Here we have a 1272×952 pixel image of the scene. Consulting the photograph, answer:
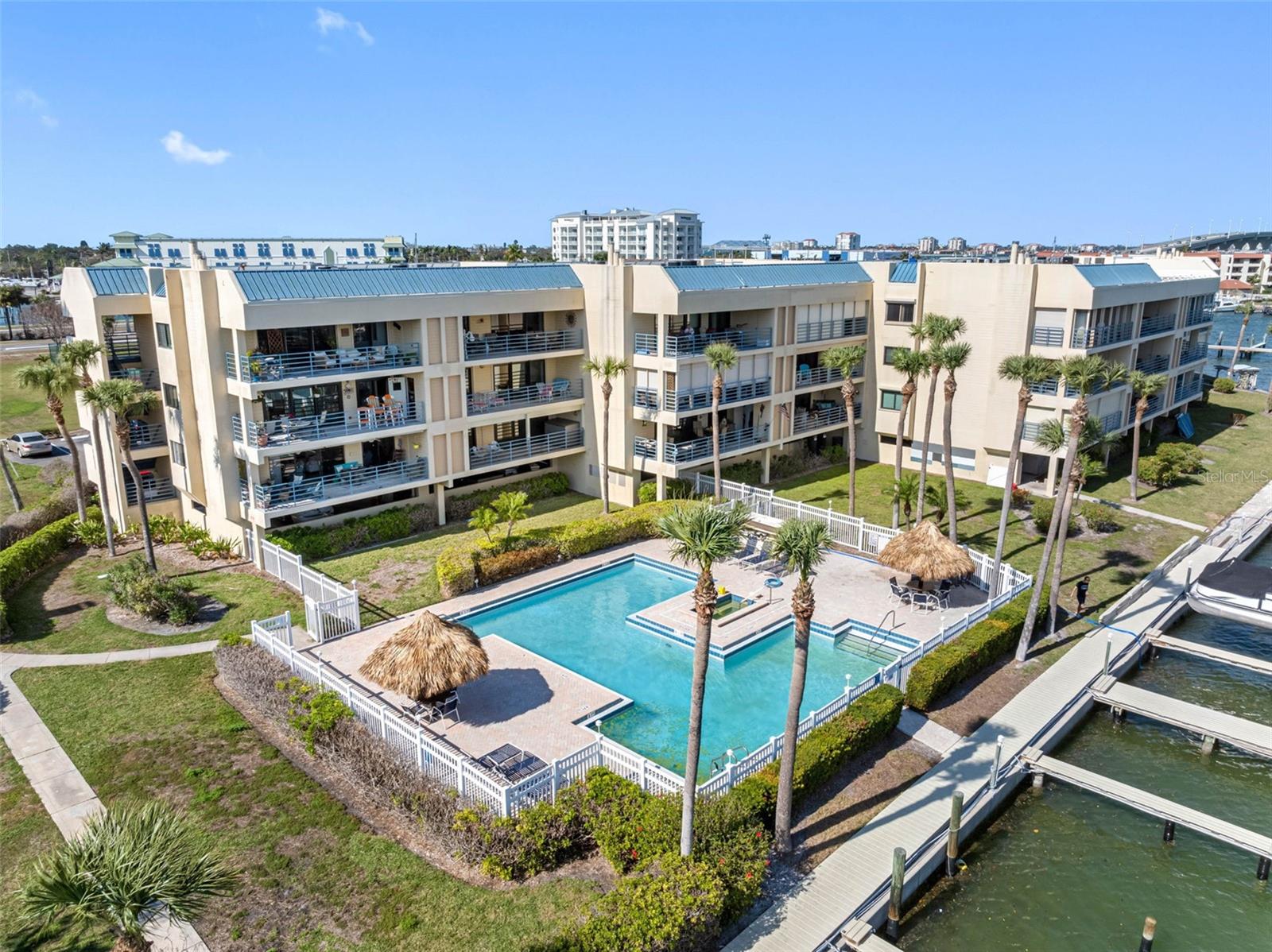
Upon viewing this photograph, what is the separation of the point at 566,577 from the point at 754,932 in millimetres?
17775

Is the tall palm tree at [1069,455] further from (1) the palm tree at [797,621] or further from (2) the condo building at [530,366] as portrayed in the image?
(1) the palm tree at [797,621]

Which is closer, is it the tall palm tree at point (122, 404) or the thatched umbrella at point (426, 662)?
the thatched umbrella at point (426, 662)

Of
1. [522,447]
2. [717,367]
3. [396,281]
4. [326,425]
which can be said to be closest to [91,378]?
[326,425]

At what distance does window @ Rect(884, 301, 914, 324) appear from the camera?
44781 millimetres

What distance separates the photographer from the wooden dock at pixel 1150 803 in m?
18.7

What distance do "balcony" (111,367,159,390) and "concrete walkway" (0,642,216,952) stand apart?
12.7 m

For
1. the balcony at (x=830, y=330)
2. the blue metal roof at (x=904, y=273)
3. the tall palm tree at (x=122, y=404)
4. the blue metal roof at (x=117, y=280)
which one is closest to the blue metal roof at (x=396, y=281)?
the tall palm tree at (x=122, y=404)

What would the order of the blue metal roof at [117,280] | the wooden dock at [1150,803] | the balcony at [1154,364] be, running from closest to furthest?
the wooden dock at [1150,803]
the blue metal roof at [117,280]
the balcony at [1154,364]

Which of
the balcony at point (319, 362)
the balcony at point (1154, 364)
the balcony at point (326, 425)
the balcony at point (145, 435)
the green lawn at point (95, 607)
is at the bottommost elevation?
the green lawn at point (95, 607)

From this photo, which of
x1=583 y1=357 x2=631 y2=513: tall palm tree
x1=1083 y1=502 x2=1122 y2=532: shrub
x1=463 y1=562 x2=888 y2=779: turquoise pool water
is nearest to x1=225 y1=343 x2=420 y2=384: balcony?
x1=583 y1=357 x2=631 y2=513: tall palm tree

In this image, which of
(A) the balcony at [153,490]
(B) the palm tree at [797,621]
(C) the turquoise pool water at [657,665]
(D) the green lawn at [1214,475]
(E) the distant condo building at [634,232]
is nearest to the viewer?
(B) the palm tree at [797,621]

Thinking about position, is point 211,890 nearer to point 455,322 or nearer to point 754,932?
point 754,932

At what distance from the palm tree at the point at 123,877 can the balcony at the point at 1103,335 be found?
40.3 meters

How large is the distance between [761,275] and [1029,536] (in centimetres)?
1679
